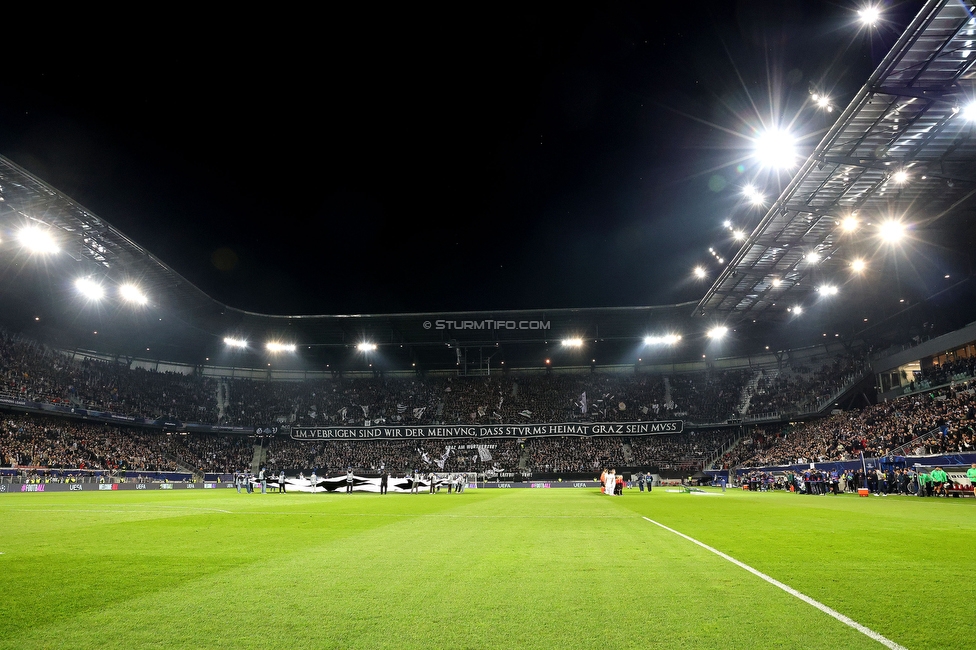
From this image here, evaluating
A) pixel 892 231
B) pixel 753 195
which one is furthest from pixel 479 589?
pixel 892 231

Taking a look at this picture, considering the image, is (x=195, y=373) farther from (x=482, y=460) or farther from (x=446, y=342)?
(x=482, y=460)

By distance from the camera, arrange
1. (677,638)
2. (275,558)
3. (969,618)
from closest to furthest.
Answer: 1. (677,638)
2. (969,618)
3. (275,558)

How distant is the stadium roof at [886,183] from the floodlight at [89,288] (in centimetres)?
4338

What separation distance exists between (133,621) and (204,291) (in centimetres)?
4701

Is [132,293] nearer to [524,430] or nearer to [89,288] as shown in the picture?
[89,288]

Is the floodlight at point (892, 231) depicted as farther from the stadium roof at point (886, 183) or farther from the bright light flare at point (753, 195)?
the bright light flare at point (753, 195)

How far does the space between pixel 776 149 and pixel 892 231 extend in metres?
8.53

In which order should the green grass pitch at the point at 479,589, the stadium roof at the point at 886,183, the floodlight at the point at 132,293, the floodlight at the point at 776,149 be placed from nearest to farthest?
the green grass pitch at the point at 479,589, the stadium roof at the point at 886,183, the floodlight at the point at 776,149, the floodlight at the point at 132,293

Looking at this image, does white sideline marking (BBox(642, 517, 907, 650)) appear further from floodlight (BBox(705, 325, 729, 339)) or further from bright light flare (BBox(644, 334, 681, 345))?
bright light flare (BBox(644, 334, 681, 345))

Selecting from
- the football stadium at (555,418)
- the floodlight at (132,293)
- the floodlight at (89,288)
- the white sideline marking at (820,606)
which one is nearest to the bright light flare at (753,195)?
the football stadium at (555,418)

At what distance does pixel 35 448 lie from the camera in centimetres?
4025

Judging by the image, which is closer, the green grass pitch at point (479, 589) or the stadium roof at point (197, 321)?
the green grass pitch at point (479, 589)

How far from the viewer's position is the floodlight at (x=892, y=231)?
30.0m

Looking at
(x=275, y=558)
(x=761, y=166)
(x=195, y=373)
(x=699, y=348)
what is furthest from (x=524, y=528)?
(x=195, y=373)
